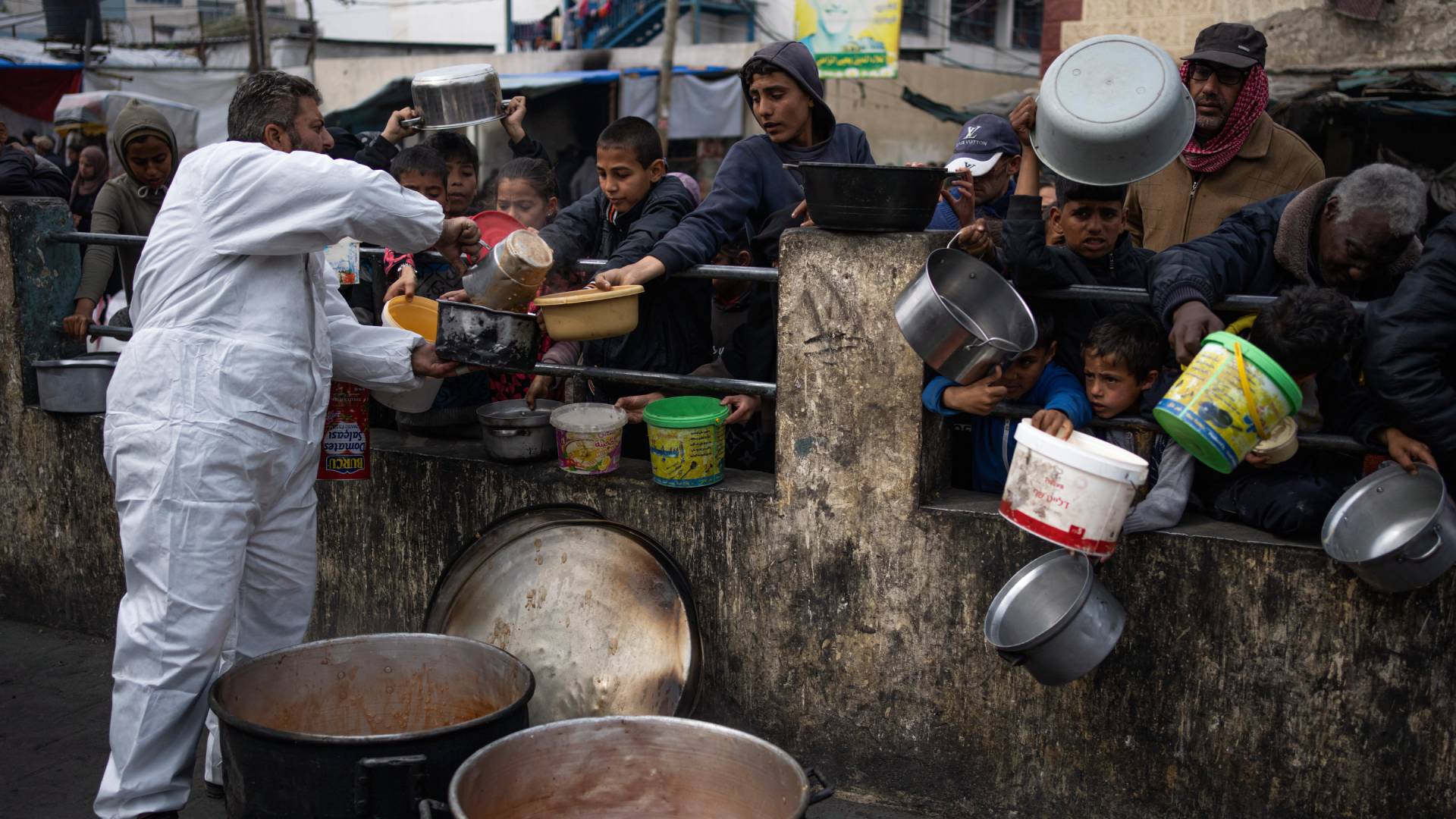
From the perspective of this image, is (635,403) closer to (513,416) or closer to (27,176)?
(513,416)

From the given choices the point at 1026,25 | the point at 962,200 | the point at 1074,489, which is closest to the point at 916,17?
the point at 1026,25

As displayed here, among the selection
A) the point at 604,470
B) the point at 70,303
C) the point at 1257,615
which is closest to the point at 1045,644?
the point at 1257,615

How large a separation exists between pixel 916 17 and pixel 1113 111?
79.2 feet

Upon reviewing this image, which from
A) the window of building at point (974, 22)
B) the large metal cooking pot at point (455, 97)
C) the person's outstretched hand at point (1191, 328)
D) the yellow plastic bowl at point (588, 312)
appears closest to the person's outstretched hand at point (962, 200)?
the person's outstretched hand at point (1191, 328)

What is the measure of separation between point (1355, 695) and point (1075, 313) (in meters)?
1.22

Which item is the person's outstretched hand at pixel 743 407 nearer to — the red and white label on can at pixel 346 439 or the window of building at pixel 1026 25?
the red and white label on can at pixel 346 439

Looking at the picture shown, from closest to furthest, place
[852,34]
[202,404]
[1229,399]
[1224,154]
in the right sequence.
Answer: [1229,399]
[202,404]
[1224,154]
[852,34]

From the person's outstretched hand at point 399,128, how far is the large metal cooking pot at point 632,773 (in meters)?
3.05

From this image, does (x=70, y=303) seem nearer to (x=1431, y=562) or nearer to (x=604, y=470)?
(x=604, y=470)

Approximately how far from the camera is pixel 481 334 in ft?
10.8

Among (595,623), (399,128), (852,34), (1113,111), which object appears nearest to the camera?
(1113,111)

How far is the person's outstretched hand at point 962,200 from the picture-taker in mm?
3649

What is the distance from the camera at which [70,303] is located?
4750 millimetres

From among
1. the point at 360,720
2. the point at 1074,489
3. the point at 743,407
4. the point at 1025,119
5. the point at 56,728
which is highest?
the point at 1025,119
